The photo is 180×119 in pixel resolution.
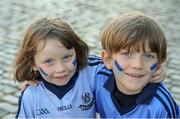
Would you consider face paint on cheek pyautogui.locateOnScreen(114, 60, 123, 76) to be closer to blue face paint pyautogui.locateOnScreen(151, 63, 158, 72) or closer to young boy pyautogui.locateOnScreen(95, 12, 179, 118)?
young boy pyautogui.locateOnScreen(95, 12, 179, 118)

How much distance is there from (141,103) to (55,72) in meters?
0.67

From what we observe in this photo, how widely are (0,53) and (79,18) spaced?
2.83 m

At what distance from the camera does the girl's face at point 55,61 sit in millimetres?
2996

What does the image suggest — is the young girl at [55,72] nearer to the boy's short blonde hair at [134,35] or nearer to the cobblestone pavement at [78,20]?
the boy's short blonde hair at [134,35]

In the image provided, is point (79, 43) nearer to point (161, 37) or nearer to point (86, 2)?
point (161, 37)

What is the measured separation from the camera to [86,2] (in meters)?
11.0

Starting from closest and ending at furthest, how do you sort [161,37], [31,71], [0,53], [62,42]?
[161,37], [62,42], [31,71], [0,53]

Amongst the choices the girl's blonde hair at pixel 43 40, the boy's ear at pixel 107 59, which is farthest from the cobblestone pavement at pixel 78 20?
the boy's ear at pixel 107 59

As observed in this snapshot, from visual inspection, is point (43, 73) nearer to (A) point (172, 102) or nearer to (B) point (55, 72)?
(B) point (55, 72)

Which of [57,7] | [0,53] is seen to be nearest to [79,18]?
[57,7]

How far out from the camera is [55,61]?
302 centimetres

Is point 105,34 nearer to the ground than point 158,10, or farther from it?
farther from it

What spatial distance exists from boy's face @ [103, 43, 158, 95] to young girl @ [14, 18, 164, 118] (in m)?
0.13

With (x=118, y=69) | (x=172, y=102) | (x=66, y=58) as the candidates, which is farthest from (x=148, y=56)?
(x=66, y=58)
